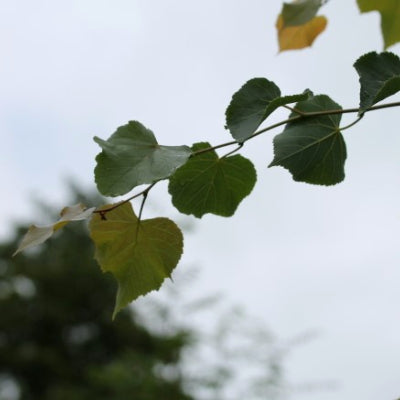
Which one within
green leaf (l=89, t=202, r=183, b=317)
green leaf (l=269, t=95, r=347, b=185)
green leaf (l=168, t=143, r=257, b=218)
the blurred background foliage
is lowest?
green leaf (l=89, t=202, r=183, b=317)

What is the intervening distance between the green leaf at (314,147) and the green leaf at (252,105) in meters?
0.02

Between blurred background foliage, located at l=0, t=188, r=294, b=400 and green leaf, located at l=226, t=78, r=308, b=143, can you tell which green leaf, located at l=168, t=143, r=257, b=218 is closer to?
green leaf, located at l=226, t=78, r=308, b=143

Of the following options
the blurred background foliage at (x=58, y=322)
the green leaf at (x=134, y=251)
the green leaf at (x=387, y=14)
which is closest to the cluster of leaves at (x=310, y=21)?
the green leaf at (x=387, y=14)

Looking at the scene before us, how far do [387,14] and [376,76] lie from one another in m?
0.04

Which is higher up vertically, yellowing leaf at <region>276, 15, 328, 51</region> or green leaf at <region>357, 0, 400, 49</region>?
yellowing leaf at <region>276, 15, 328, 51</region>

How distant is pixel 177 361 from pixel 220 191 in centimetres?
575

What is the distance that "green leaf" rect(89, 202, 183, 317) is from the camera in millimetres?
436

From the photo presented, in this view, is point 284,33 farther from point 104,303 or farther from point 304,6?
point 104,303

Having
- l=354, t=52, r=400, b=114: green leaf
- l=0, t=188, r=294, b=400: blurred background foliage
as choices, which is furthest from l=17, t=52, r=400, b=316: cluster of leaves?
l=0, t=188, r=294, b=400: blurred background foliage

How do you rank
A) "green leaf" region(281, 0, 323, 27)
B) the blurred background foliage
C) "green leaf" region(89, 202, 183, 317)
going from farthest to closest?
1. the blurred background foliage
2. "green leaf" region(89, 202, 183, 317)
3. "green leaf" region(281, 0, 323, 27)

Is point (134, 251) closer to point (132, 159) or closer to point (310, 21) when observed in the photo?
point (132, 159)

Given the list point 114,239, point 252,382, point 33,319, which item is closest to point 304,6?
point 114,239

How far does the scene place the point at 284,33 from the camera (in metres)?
0.42

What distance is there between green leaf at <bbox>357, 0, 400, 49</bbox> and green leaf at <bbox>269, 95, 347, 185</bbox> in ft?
0.18
